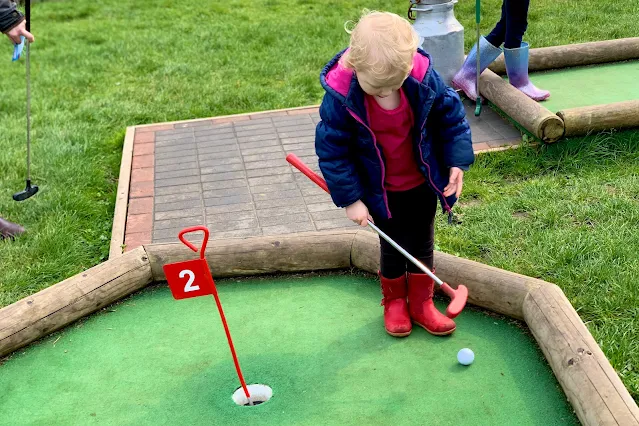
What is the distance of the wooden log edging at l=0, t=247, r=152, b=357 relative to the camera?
3.04 m

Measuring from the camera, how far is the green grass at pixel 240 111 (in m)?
3.54

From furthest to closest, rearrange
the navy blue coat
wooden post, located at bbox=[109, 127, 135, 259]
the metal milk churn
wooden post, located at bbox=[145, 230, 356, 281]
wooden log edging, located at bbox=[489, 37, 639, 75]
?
wooden log edging, located at bbox=[489, 37, 639, 75] → the metal milk churn → wooden post, located at bbox=[109, 127, 135, 259] → wooden post, located at bbox=[145, 230, 356, 281] → the navy blue coat

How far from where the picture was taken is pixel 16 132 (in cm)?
599

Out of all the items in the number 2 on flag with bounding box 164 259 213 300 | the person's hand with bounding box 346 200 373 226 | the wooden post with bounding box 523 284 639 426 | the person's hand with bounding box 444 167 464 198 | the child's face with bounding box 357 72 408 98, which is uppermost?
the child's face with bounding box 357 72 408 98

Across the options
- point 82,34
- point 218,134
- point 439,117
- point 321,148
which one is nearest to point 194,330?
point 321,148

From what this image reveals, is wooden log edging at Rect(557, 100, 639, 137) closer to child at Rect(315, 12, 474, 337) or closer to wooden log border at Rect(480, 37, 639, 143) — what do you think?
wooden log border at Rect(480, 37, 639, 143)

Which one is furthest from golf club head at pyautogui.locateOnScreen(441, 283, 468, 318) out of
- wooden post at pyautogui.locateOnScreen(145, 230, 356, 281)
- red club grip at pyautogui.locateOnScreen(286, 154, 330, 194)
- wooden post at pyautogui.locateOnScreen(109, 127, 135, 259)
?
wooden post at pyautogui.locateOnScreen(109, 127, 135, 259)

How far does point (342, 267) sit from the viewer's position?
349 cm

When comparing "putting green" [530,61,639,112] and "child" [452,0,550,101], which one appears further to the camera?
"putting green" [530,61,639,112]

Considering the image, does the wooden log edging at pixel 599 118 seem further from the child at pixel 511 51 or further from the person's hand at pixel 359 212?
the person's hand at pixel 359 212

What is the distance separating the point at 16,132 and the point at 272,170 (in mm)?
2378

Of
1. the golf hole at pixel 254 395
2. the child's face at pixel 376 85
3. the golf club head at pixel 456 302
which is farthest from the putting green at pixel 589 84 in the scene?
the golf hole at pixel 254 395

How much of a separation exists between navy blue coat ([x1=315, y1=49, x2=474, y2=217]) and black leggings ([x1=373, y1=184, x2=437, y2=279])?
0.08 metres

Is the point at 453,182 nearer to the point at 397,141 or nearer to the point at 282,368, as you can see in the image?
the point at 397,141
